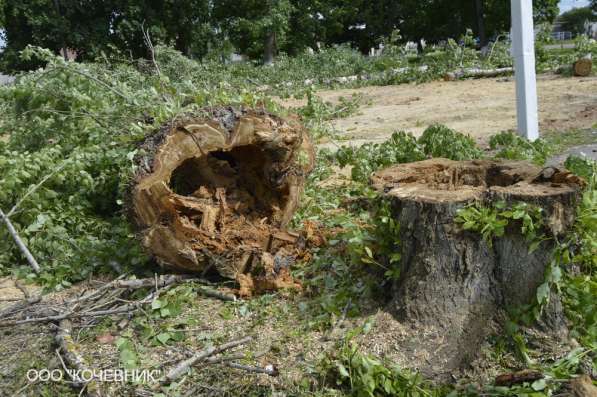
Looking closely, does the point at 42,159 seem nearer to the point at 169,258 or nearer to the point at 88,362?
the point at 169,258

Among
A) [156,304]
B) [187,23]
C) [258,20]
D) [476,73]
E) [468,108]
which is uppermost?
[187,23]

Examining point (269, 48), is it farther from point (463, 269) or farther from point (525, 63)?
point (463, 269)

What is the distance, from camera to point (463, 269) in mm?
2557

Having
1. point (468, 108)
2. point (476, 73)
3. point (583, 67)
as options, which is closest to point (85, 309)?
point (468, 108)

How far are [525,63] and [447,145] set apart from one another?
1204 millimetres

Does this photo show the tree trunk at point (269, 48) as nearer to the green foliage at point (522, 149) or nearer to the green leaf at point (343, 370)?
the green foliage at point (522, 149)

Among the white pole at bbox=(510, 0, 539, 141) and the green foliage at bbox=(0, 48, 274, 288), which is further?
the white pole at bbox=(510, 0, 539, 141)

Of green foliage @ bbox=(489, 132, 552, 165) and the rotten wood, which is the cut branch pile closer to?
the rotten wood

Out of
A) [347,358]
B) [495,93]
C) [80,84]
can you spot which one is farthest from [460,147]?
[495,93]

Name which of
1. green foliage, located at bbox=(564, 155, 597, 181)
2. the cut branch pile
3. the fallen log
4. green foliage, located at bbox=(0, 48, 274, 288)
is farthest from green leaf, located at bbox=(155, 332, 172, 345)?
the fallen log

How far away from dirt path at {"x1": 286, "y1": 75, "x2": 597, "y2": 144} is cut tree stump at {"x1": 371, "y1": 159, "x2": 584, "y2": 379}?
457 centimetres

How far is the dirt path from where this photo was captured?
841 cm

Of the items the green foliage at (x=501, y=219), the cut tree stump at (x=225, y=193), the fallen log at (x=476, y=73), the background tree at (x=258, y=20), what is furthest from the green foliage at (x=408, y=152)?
the background tree at (x=258, y=20)

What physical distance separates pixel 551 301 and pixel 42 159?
12.1 ft
